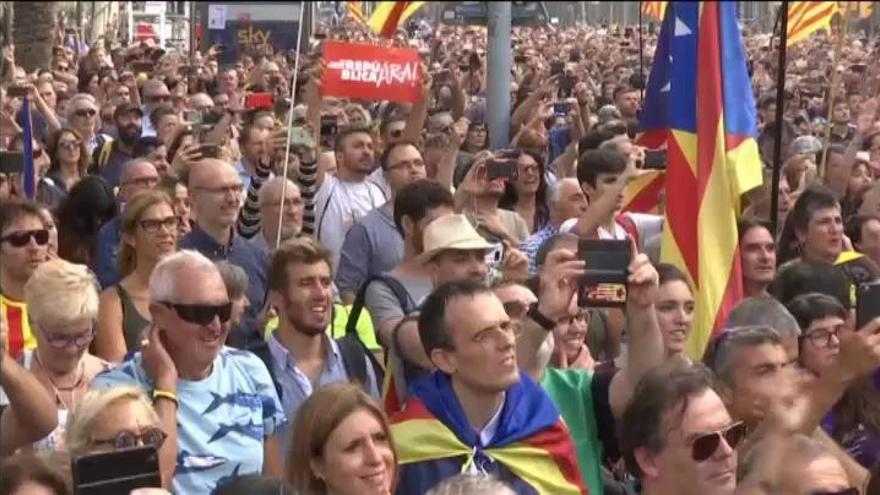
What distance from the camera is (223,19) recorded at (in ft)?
58.0

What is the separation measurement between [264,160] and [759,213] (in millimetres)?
2447

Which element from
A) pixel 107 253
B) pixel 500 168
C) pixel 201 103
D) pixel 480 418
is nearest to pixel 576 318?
pixel 480 418

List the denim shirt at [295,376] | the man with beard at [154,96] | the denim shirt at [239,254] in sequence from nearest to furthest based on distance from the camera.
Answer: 1. the denim shirt at [295,376]
2. the denim shirt at [239,254]
3. the man with beard at [154,96]

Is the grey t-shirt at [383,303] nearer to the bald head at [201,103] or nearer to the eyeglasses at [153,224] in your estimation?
the eyeglasses at [153,224]

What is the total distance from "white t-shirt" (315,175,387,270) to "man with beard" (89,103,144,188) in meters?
1.90

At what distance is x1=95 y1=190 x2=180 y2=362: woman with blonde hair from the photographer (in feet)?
21.0

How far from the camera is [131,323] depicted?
6453 millimetres

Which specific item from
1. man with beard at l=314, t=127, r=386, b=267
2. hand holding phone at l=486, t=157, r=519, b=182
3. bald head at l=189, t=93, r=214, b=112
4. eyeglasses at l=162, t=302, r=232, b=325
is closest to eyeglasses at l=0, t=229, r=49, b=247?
eyeglasses at l=162, t=302, r=232, b=325

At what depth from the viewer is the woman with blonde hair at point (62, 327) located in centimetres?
565

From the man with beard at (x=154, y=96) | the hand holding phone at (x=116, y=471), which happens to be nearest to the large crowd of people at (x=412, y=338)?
the hand holding phone at (x=116, y=471)

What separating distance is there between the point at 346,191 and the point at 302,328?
365 centimetres

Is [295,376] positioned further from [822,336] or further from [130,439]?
[822,336]

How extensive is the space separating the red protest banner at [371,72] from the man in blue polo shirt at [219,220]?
6.76ft

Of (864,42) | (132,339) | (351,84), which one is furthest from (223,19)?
(132,339)
